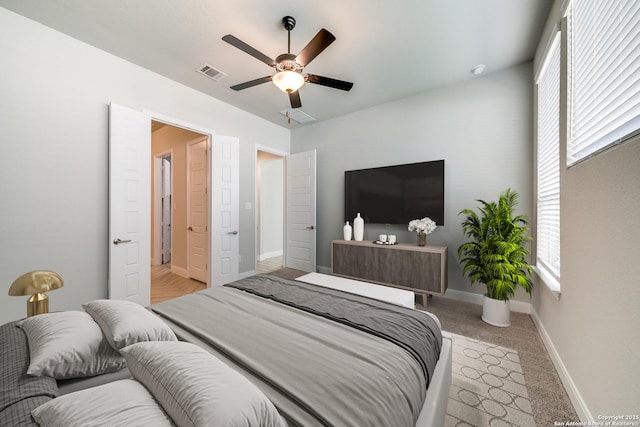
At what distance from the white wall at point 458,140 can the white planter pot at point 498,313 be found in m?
0.59

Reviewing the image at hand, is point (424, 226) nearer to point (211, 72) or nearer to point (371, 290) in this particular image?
point (371, 290)

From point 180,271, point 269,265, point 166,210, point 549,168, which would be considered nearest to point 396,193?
point 549,168

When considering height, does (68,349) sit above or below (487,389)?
above

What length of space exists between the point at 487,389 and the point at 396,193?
2475mm

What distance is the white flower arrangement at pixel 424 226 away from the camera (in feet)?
10.4

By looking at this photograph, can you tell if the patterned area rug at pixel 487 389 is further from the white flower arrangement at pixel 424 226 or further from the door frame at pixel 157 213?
the door frame at pixel 157 213

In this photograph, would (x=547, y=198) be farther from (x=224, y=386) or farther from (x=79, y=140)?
(x=79, y=140)

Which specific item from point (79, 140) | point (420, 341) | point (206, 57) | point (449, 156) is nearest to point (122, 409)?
point (420, 341)

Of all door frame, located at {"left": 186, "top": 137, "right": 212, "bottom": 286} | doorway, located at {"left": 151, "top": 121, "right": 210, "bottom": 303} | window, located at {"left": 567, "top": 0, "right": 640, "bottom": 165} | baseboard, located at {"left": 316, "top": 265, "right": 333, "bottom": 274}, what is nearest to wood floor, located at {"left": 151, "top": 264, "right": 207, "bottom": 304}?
doorway, located at {"left": 151, "top": 121, "right": 210, "bottom": 303}

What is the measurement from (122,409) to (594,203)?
7.34ft

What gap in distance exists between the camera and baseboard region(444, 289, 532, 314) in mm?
2850

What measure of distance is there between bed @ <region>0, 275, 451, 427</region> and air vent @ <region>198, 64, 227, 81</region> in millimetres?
2667

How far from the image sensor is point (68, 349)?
2.98ft

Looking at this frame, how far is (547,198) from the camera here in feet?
7.59
